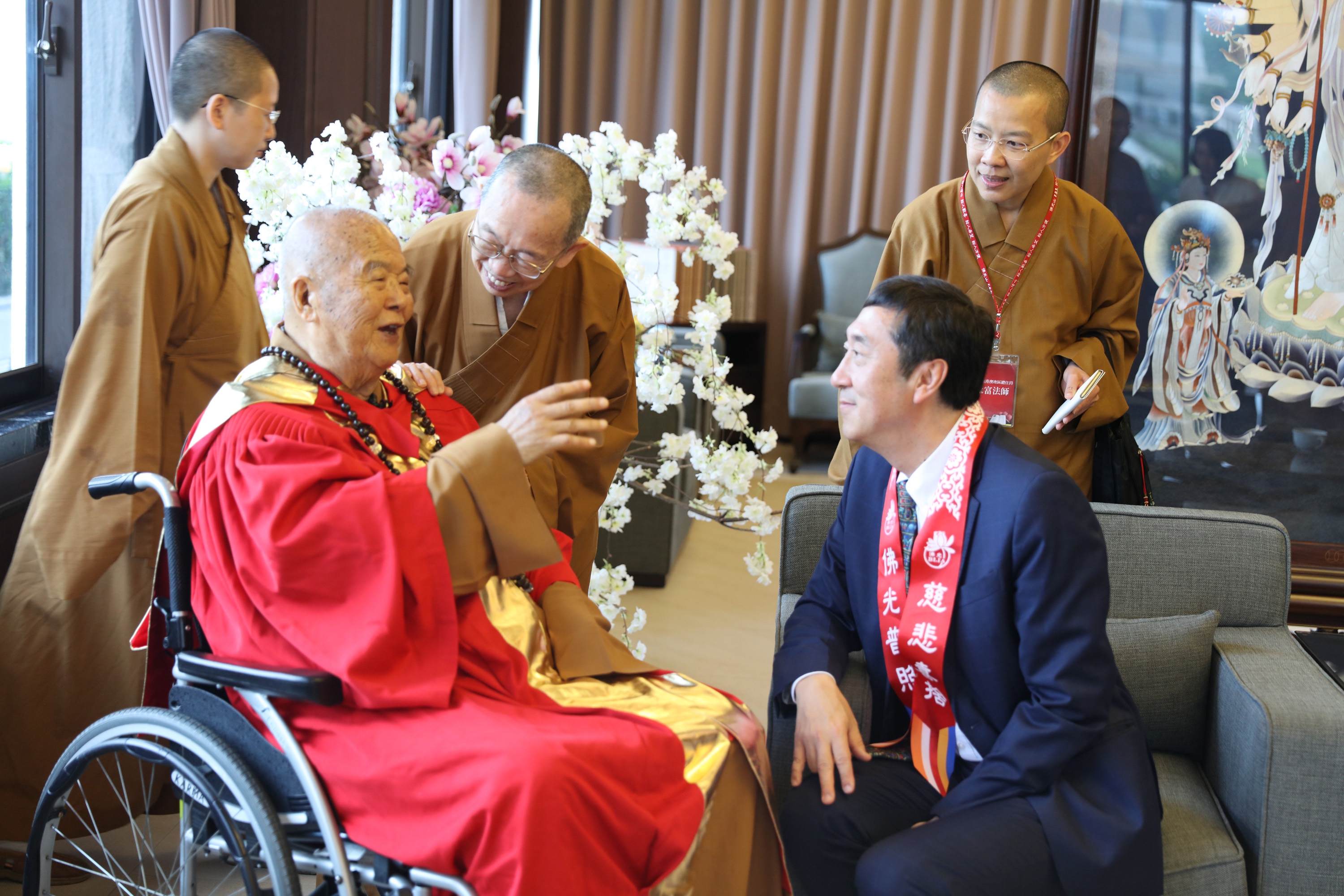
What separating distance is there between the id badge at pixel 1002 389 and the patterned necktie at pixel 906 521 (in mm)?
761

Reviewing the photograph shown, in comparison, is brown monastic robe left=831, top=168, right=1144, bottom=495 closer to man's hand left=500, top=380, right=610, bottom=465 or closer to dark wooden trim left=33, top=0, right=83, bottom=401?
man's hand left=500, top=380, right=610, bottom=465

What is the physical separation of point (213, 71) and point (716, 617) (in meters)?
2.21

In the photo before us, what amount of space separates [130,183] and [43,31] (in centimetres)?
85

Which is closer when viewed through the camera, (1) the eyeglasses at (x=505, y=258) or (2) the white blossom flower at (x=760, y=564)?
(1) the eyeglasses at (x=505, y=258)

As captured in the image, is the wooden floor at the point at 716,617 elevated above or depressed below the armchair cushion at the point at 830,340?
below

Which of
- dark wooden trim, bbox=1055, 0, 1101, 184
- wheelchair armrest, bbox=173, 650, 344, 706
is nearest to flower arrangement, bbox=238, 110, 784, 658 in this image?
dark wooden trim, bbox=1055, 0, 1101, 184

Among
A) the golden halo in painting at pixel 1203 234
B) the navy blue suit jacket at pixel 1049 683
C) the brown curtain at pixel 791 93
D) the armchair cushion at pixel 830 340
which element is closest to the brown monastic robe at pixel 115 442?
the navy blue suit jacket at pixel 1049 683

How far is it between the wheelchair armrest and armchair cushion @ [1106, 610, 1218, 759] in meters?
1.24

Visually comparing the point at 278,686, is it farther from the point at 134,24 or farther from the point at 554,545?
the point at 134,24

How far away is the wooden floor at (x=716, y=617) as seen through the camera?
305cm

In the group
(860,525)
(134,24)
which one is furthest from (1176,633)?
(134,24)

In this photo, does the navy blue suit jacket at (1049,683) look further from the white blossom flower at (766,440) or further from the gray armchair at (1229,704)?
the white blossom flower at (766,440)

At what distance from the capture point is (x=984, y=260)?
7.46 ft

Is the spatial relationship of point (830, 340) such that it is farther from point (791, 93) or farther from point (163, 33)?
point (163, 33)
